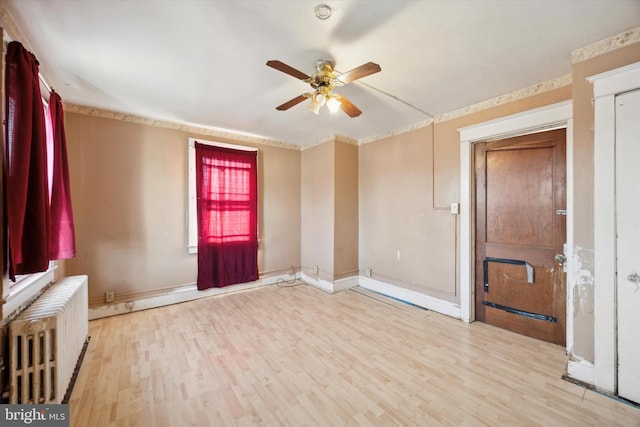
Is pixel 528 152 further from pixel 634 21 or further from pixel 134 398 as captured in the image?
pixel 134 398

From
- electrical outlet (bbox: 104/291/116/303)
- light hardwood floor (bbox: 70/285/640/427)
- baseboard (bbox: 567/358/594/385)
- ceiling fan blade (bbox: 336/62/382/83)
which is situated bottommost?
light hardwood floor (bbox: 70/285/640/427)

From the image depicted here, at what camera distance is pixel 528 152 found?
2.55 meters

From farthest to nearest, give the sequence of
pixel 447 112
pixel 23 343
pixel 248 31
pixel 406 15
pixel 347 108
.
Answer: pixel 447 112 < pixel 347 108 < pixel 248 31 < pixel 406 15 < pixel 23 343

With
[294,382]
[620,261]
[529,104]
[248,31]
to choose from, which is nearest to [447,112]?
[529,104]

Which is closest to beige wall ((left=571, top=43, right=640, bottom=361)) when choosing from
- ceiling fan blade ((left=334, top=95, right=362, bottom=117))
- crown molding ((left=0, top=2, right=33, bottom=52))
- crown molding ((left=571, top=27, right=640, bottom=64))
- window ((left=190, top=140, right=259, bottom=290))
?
crown molding ((left=571, top=27, right=640, bottom=64))

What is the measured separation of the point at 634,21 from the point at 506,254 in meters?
2.01

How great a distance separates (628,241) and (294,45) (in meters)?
2.69

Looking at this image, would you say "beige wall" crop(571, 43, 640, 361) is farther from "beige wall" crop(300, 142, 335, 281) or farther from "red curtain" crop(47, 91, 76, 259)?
"red curtain" crop(47, 91, 76, 259)

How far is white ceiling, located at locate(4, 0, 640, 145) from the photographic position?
1515 mm

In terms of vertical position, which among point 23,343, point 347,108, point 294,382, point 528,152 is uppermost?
point 347,108

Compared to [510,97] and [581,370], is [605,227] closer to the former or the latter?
[581,370]

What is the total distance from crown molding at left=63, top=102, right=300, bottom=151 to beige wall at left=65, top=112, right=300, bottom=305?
0.05 meters

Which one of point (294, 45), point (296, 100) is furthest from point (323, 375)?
point (294, 45)

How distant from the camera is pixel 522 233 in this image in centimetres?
259
